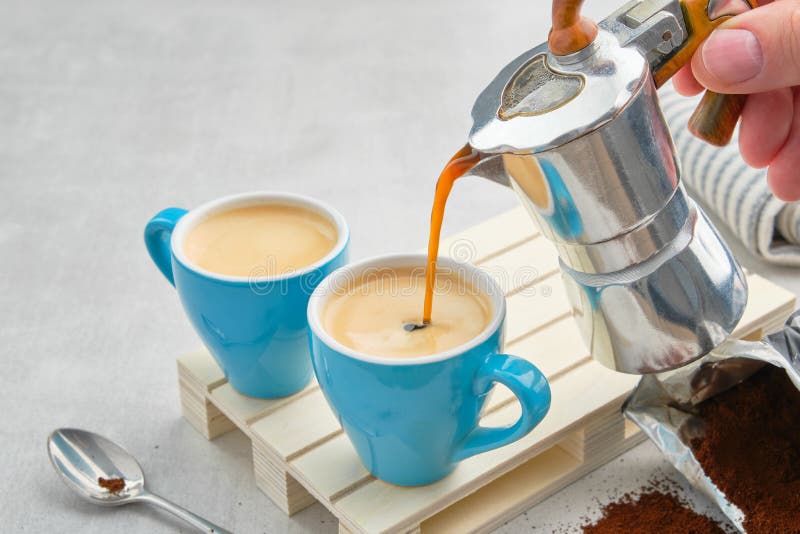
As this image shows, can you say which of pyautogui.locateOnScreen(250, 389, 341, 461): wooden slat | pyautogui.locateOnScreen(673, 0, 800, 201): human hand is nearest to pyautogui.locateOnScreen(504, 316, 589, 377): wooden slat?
pyautogui.locateOnScreen(250, 389, 341, 461): wooden slat

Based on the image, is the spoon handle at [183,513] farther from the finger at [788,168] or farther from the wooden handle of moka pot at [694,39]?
the finger at [788,168]

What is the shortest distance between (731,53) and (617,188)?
0.53 ft

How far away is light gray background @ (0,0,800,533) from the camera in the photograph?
44.5 inches

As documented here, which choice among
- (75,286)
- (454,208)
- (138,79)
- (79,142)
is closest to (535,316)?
(454,208)

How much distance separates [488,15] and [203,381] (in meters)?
1.31

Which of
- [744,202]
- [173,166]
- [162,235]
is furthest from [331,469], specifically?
[173,166]

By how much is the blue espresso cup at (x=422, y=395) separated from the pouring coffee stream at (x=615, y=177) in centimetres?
8

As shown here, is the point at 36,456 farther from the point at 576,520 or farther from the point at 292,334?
the point at 576,520

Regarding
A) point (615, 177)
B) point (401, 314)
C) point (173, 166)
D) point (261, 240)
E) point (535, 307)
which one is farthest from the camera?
point (173, 166)

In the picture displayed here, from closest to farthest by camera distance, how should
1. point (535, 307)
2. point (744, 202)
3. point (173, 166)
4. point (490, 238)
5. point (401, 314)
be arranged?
1. point (401, 314)
2. point (535, 307)
3. point (490, 238)
4. point (744, 202)
5. point (173, 166)

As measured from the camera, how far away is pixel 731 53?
90cm

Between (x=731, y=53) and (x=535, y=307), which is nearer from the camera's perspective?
(x=731, y=53)

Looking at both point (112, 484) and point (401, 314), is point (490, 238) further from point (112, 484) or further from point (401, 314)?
point (112, 484)

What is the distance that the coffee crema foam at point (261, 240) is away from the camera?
1042 millimetres
